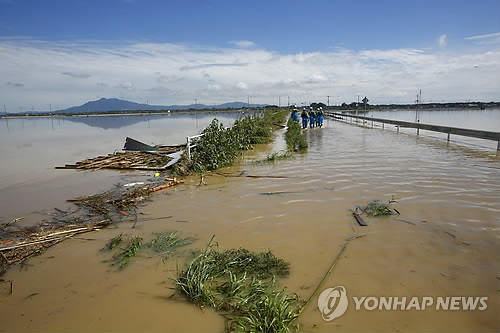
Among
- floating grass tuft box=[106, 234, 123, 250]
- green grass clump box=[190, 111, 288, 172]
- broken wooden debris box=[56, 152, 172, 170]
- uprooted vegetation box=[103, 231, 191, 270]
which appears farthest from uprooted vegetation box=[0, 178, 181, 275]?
broken wooden debris box=[56, 152, 172, 170]

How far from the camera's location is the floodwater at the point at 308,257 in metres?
3.05

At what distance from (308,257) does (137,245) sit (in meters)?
2.62

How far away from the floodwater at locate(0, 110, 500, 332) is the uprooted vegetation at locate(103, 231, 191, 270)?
149 mm

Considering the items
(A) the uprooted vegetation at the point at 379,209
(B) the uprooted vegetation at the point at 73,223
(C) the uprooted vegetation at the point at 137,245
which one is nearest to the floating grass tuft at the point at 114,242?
(C) the uprooted vegetation at the point at 137,245

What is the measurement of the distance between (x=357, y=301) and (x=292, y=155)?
9.51m

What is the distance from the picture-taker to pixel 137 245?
4.62m

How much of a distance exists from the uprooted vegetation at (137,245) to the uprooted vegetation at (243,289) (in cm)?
70

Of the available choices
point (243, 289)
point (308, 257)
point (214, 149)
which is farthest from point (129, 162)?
point (243, 289)

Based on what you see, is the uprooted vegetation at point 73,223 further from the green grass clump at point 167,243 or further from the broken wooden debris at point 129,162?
the broken wooden debris at point 129,162

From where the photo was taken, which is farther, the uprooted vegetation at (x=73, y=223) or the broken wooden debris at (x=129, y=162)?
the broken wooden debris at (x=129, y=162)

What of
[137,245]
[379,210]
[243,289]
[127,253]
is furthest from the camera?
[379,210]

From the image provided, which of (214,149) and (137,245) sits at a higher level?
(214,149)

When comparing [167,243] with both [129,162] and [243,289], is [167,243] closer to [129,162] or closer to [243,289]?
[243,289]

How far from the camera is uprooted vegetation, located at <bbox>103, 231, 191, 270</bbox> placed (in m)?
4.34
